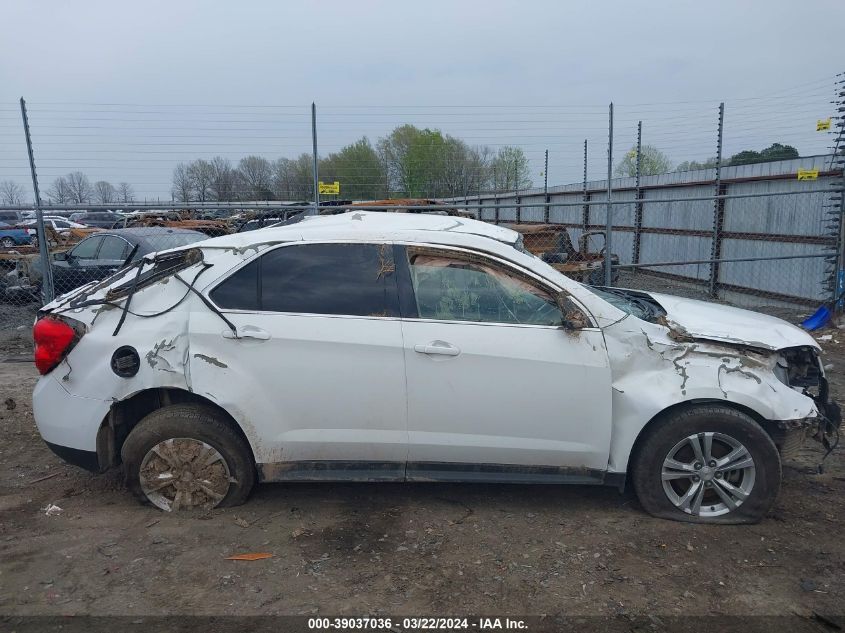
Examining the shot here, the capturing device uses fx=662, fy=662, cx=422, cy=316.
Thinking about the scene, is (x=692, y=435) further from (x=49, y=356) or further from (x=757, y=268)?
(x=757, y=268)

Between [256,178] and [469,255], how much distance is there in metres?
7.52

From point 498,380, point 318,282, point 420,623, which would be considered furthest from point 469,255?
point 420,623

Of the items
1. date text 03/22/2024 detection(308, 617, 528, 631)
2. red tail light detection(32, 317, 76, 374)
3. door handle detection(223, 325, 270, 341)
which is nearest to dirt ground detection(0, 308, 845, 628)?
date text 03/22/2024 detection(308, 617, 528, 631)

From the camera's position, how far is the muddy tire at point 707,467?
12.1 ft

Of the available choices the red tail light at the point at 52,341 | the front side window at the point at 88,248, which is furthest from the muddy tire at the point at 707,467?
the front side window at the point at 88,248

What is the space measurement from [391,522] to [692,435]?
1.78 m

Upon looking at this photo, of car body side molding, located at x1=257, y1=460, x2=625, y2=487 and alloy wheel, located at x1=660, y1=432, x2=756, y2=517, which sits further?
car body side molding, located at x1=257, y1=460, x2=625, y2=487

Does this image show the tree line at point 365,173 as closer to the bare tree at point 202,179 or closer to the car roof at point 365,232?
the bare tree at point 202,179

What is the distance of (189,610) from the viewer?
10.0 ft

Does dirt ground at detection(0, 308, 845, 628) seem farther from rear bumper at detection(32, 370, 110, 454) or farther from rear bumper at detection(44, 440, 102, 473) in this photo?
rear bumper at detection(32, 370, 110, 454)

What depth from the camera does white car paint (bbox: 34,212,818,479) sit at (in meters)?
3.71

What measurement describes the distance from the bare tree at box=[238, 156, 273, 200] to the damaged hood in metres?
7.42

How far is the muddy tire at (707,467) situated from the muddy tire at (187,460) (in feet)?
7.67

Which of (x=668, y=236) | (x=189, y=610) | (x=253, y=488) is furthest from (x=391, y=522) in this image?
(x=668, y=236)
